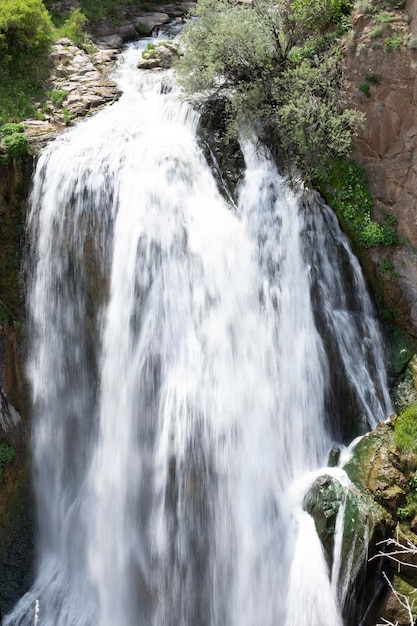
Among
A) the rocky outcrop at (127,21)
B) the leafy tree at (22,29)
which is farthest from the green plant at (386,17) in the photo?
the rocky outcrop at (127,21)

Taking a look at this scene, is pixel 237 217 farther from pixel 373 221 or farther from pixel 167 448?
pixel 167 448

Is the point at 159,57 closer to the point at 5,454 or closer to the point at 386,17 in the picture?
the point at 386,17

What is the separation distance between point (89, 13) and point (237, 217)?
12.1m

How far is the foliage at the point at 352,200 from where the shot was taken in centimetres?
1071

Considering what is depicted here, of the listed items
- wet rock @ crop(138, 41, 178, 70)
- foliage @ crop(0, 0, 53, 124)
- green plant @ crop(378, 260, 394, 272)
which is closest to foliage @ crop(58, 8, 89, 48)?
foliage @ crop(0, 0, 53, 124)

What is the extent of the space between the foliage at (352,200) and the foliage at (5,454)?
27.5ft

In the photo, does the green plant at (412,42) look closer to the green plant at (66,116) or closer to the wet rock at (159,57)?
the wet rock at (159,57)

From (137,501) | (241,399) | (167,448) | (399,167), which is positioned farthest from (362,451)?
(399,167)

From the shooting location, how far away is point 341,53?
36.2 feet

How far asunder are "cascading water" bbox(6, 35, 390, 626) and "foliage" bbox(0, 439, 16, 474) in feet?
2.23

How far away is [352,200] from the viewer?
35.9 feet

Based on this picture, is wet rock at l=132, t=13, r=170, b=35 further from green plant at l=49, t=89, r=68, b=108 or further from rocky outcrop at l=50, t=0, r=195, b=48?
green plant at l=49, t=89, r=68, b=108

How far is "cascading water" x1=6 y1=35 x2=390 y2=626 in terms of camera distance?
29.3 ft

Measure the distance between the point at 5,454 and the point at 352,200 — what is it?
29.3 ft
